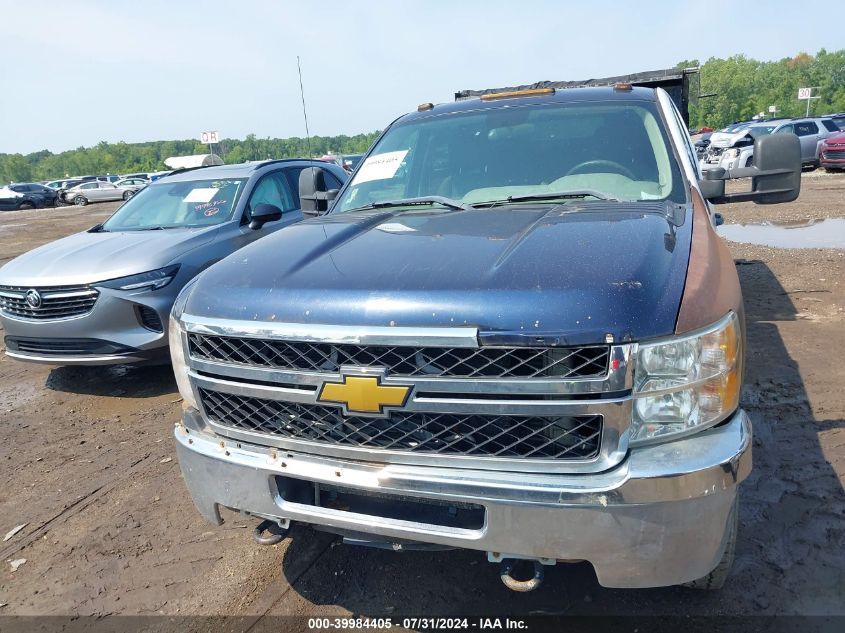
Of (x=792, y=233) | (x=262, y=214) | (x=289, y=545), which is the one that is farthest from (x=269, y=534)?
(x=792, y=233)

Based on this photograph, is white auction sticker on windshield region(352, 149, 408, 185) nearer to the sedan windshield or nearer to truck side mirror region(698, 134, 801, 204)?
truck side mirror region(698, 134, 801, 204)

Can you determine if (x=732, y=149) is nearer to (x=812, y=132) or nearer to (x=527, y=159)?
(x=812, y=132)

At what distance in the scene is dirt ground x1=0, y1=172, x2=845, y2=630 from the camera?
8.25ft

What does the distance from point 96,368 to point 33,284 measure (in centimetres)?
128

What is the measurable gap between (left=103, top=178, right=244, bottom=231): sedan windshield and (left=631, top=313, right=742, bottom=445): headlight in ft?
16.9

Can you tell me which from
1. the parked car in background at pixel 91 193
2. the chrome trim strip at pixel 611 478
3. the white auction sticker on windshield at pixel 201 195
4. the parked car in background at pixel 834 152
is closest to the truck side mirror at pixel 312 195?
the chrome trim strip at pixel 611 478

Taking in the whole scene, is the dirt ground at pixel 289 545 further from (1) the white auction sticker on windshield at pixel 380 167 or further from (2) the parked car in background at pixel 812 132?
(2) the parked car in background at pixel 812 132

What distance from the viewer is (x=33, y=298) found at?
5.03 metres

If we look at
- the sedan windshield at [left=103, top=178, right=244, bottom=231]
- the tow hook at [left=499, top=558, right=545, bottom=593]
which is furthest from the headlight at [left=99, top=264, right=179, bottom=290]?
the tow hook at [left=499, top=558, right=545, bottom=593]

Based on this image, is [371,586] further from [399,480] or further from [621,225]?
[621,225]

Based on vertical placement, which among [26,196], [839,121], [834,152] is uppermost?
[839,121]

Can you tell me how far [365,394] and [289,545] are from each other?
145cm

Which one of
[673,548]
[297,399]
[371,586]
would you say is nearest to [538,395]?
[673,548]

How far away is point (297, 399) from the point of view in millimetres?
2088
